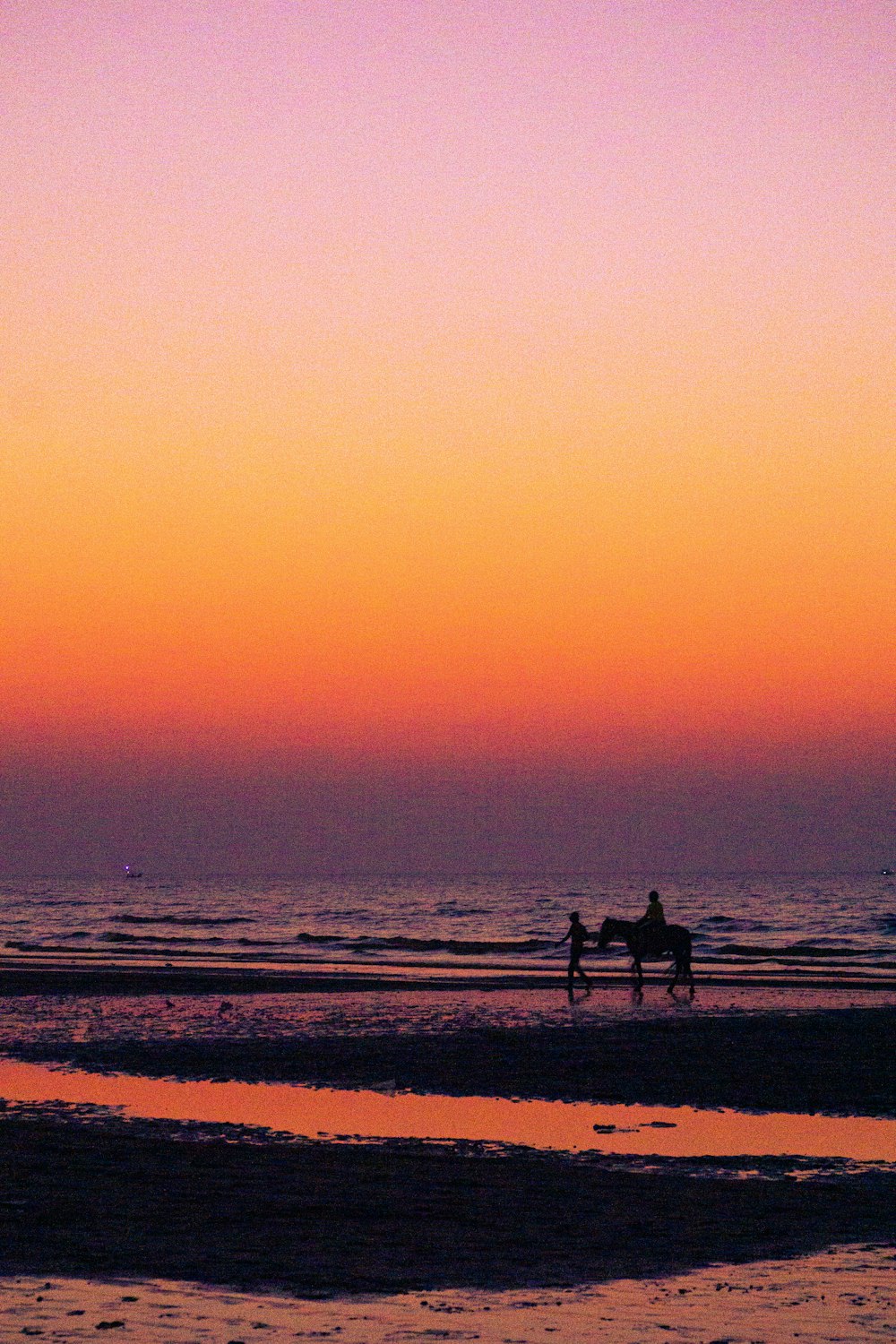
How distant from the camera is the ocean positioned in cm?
5697

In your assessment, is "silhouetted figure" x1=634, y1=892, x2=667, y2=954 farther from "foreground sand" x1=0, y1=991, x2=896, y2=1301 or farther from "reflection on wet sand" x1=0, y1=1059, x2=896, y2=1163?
"reflection on wet sand" x1=0, y1=1059, x2=896, y2=1163

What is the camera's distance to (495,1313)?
332 inches

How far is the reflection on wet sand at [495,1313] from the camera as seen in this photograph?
7.89 meters

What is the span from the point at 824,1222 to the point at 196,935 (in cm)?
6930

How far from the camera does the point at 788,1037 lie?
24953mm

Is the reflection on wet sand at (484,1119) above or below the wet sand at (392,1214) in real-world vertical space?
below

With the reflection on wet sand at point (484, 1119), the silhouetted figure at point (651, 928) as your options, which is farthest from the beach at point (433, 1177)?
the silhouetted figure at point (651, 928)

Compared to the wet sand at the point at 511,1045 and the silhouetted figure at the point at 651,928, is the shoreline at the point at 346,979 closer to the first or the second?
the silhouetted figure at the point at 651,928

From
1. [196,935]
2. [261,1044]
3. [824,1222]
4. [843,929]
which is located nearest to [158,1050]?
[261,1044]

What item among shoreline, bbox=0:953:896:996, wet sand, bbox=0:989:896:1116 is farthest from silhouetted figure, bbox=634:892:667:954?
wet sand, bbox=0:989:896:1116

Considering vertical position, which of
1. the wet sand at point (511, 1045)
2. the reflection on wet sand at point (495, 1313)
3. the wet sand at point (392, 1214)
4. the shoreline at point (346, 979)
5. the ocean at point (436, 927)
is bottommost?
the ocean at point (436, 927)

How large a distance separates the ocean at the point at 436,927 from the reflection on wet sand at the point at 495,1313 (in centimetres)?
3951

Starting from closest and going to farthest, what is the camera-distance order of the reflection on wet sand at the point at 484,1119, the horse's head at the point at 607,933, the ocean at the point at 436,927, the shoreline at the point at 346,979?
the reflection on wet sand at the point at 484,1119 → the horse's head at the point at 607,933 → the shoreline at the point at 346,979 → the ocean at the point at 436,927

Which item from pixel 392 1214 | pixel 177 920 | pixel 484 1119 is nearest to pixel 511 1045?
pixel 484 1119
